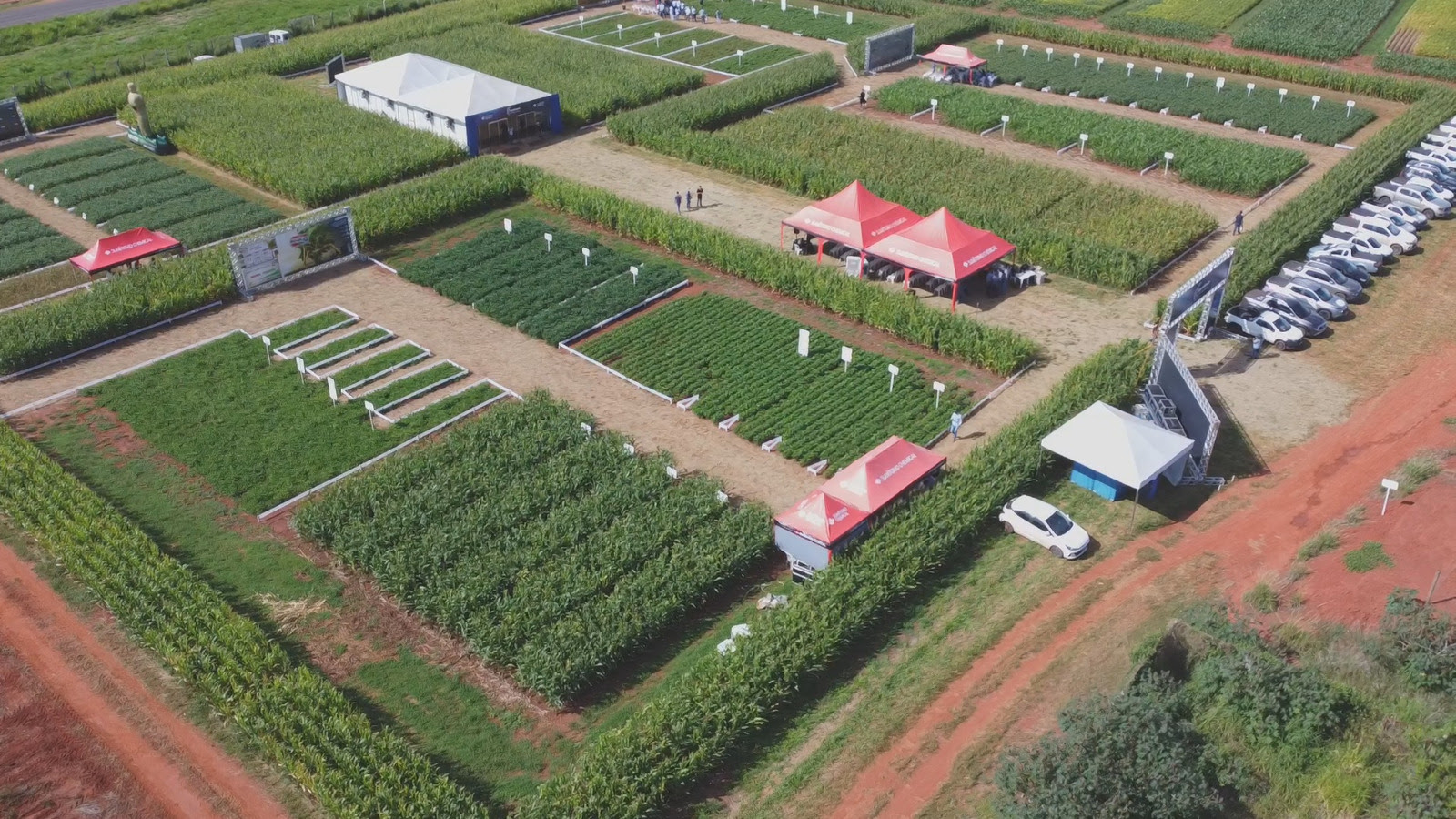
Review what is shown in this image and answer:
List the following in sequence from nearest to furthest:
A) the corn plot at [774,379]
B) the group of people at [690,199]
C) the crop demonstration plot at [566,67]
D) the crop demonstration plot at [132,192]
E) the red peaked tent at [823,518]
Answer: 1. the red peaked tent at [823,518]
2. the corn plot at [774,379]
3. the crop demonstration plot at [132,192]
4. the group of people at [690,199]
5. the crop demonstration plot at [566,67]

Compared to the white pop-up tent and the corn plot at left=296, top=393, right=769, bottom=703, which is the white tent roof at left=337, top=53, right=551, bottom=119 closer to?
the corn plot at left=296, top=393, right=769, bottom=703

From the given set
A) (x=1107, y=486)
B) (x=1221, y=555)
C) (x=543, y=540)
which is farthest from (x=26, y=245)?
(x=1221, y=555)

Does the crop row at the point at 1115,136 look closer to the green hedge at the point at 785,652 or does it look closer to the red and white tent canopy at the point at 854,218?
the red and white tent canopy at the point at 854,218

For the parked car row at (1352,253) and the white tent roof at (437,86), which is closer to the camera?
the parked car row at (1352,253)

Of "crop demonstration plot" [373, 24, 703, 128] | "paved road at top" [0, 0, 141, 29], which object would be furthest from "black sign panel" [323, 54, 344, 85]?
"paved road at top" [0, 0, 141, 29]

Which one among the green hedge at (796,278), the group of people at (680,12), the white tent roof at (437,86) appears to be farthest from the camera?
the group of people at (680,12)

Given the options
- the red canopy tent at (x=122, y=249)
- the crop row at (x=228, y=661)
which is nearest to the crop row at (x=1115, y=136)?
the red canopy tent at (x=122, y=249)

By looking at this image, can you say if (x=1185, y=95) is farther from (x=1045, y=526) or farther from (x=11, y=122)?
(x=11, y=122)
